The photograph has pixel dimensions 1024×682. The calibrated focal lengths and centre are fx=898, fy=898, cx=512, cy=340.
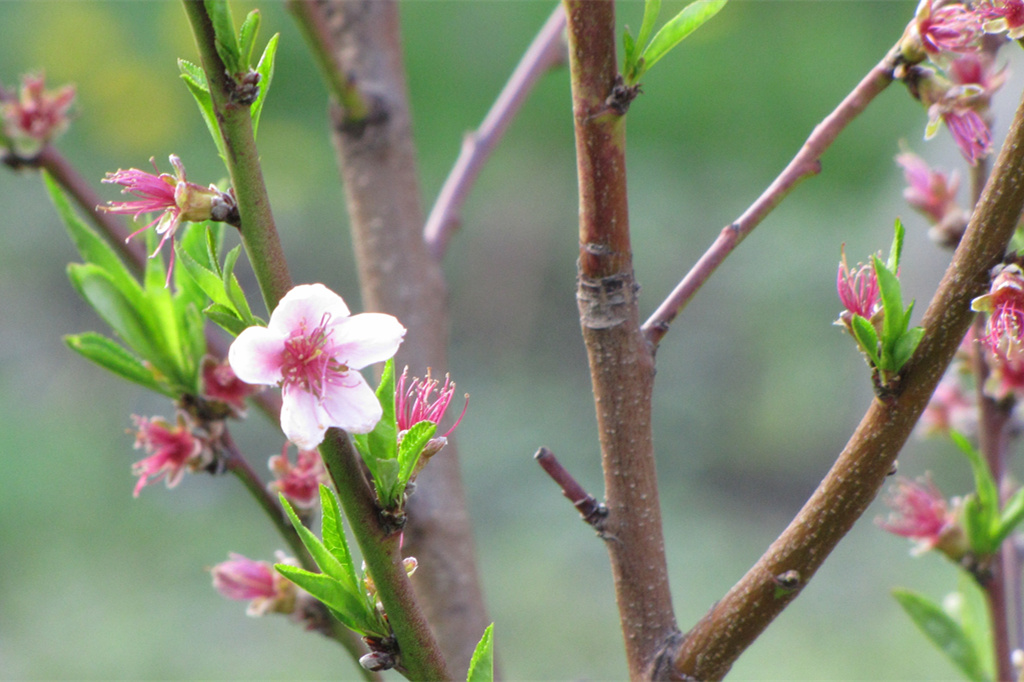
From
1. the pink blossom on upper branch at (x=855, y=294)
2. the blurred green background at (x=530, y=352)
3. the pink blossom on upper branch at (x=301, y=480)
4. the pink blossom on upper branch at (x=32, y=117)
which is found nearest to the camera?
the pink blossom on upper branch at (x=855, y=294)

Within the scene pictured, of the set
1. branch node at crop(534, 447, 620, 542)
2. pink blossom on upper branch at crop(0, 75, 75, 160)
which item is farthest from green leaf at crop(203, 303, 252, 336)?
pink blossom on upper branch at crop(0, 75, 75, 160)

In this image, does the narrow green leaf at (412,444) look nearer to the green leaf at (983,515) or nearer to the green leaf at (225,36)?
the green leaf at (225,36)

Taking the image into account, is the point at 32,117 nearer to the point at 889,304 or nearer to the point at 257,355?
the point at 257,355

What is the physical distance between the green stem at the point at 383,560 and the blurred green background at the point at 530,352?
5.38ft

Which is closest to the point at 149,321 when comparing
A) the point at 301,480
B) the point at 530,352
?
the point at 301,480

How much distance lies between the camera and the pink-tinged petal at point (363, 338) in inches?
13.5

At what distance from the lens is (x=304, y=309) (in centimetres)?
33

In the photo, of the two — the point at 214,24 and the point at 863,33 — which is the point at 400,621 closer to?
the point at 214,24

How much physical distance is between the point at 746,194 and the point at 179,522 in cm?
210

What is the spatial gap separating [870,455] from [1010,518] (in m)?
0.23

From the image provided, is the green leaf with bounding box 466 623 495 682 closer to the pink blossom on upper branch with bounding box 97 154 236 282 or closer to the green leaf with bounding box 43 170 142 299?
the pink blossom on upper branch with bounding box 97 154 236 282

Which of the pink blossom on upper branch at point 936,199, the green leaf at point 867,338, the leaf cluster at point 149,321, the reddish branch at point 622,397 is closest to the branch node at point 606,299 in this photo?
the reddish branch at point 622,397

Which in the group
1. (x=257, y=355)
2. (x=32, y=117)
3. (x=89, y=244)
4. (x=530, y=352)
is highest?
(x=530, y=352)

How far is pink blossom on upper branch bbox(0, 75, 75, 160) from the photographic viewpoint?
2.10 ft
